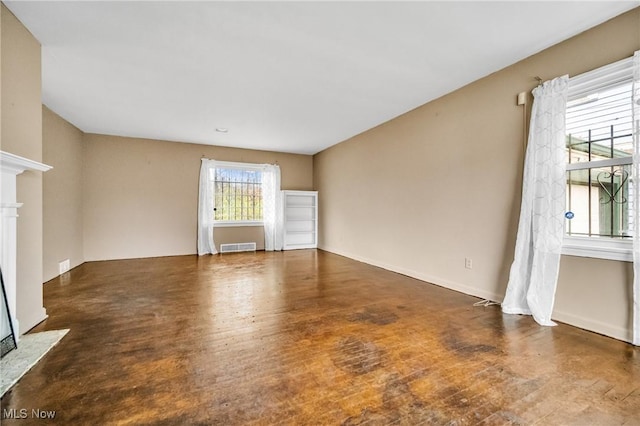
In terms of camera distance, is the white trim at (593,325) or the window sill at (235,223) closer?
the white trim at (593,325)

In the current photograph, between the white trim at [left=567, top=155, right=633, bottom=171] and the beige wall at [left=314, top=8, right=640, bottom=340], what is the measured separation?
425 mm

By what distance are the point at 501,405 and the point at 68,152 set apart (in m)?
6.38

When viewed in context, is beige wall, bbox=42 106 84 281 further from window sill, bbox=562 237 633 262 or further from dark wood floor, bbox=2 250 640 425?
window sill, bbox=562 237 633 262

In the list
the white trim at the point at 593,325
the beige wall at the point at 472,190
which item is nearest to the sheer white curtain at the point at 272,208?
the beige wall at the point at 472,190

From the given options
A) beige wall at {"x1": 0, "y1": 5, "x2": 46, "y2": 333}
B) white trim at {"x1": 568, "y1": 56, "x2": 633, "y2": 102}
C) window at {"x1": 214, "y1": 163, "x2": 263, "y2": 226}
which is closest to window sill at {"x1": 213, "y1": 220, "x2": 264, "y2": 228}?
window at {"x1": 214, "y1": 163, "x2": 263, "y2": 226}

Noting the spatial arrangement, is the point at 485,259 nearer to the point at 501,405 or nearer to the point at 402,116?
the point at 501,405

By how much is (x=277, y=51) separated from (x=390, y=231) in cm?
310

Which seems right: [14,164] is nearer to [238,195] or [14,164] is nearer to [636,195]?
[636,195]

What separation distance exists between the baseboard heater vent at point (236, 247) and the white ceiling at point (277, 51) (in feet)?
10.2

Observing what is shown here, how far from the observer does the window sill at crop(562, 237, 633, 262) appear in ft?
6.93

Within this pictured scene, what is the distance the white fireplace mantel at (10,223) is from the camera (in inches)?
76.9

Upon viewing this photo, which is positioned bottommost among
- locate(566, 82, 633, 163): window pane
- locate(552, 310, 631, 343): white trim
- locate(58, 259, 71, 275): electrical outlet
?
locate(552, 310, 631, 343): white trim

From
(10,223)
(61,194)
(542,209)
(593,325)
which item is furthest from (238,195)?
(593,325)

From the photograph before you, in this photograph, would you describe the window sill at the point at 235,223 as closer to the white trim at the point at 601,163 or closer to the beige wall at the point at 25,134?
the beige wall at the point at 25,134
